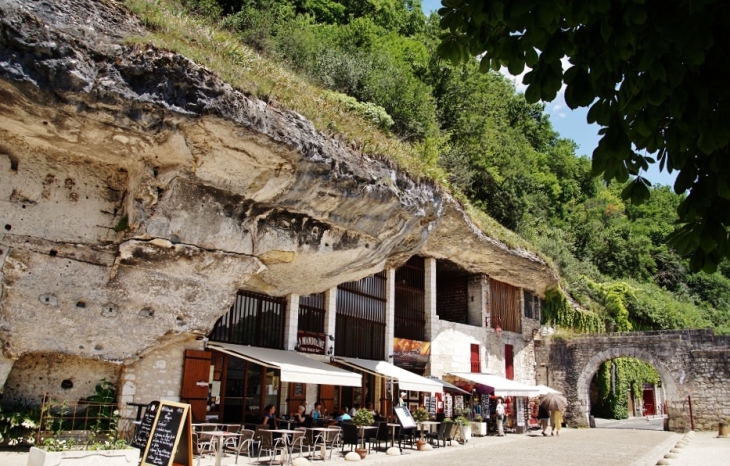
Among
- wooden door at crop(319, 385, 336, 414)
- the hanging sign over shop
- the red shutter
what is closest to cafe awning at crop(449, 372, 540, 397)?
the red shutter

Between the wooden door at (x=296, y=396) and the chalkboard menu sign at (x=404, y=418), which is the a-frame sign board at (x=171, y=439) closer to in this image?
the wooden door at (x=296, y=396)

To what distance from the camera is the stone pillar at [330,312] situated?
49.6 feet

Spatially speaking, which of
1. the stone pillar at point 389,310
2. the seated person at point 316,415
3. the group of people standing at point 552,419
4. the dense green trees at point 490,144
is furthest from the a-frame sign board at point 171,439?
the group of people standing at point 552,419

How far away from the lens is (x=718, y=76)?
9.39ft

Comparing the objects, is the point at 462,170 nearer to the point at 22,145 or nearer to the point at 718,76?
the point at 22,145

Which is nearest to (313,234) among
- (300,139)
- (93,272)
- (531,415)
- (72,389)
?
(300,139)

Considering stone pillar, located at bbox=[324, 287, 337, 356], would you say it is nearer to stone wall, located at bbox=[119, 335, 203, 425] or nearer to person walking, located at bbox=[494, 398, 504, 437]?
stone wall, located at bbox=[119, 335, 203, 425]

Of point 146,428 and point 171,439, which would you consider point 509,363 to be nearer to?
point 146,428

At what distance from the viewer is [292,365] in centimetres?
1147

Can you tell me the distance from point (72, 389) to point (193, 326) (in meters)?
2.31

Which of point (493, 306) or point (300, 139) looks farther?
point (493, 306)

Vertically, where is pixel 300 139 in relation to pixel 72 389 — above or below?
above

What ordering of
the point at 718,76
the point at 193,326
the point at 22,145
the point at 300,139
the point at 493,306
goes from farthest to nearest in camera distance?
the point at 493,306
the point at 193,326
the point at 300,139
the point at 22,145
the point at 718,76

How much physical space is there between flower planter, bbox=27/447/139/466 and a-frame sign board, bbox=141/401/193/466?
53cm
